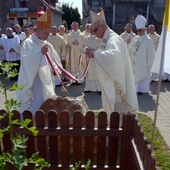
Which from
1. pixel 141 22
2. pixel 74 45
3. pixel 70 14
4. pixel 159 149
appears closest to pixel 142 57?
pixel 141 22

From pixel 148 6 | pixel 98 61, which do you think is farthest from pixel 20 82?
pixel 148 6

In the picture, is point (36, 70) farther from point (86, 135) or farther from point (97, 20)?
point (86, 135)

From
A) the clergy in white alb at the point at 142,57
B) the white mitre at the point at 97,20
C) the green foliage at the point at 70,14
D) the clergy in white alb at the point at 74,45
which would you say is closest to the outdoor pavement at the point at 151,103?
the clergy in white alb at the point at 142,57

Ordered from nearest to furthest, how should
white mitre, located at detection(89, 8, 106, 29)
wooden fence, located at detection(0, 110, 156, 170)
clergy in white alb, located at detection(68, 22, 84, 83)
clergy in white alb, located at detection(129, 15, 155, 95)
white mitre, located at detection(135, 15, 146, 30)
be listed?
1. wooden fence, located at detection(0, 110, 156, 170)
2. white mitre, located at detection(89, 8, 106, 29)
3. white mitre, located at detection(135, 15, 146, 30)
4. clergy in white alb, located at detection(129, 15, 155, 95)
5. clergy in white alb, located at detection(68, 22, 84, 83)

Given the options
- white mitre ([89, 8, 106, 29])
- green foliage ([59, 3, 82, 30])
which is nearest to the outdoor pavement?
white mitre ([89, 8, 106, 29])

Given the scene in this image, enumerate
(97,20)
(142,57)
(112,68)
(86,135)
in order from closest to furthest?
(86,135) < (112,68) < (97,20) < (142,57)

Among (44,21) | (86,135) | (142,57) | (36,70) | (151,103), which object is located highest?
(44,21)

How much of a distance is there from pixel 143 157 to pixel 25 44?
2451 mm

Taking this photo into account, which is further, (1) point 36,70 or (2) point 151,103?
(2) point 151,103

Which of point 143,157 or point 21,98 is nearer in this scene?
point 143,157

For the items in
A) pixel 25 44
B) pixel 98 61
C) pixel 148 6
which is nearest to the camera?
pixel 98 61

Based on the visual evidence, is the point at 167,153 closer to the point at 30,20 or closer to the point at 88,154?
the point at 88,154

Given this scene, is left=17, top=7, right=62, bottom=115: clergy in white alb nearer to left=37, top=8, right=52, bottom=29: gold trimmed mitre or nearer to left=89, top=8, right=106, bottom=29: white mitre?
left=37, top=8, right=52, bottom=29: gold trimmed mitre

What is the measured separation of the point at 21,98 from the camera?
3.80m
